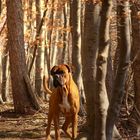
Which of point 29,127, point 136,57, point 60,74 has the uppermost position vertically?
point 136,57

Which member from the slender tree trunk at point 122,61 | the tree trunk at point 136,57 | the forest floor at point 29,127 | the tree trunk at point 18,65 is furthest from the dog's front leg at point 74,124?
the tree trunk at point 18,65

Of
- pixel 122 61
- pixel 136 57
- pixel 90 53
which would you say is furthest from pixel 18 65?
pixel 122 61

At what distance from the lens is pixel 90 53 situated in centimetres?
775

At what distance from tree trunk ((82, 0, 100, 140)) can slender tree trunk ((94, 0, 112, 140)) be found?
3.56ft

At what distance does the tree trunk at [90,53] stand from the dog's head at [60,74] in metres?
0.41

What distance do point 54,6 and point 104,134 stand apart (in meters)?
15.6

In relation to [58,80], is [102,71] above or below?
above

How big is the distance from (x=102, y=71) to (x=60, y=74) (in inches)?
75.8

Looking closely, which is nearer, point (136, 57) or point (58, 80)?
point (58, 80)

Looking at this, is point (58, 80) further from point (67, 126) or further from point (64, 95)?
point (67, 126)

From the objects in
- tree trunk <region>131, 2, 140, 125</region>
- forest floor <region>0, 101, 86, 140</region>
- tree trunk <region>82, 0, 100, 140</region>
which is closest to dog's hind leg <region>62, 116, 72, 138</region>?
forest floor <region>0, 101, 86, 140</region>

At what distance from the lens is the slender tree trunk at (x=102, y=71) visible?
6164 mm

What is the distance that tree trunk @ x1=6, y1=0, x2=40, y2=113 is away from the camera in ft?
40.3

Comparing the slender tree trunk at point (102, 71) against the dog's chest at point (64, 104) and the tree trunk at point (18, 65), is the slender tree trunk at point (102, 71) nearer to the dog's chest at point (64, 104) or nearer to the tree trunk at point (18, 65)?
the dog's chest at point (64, 104)
